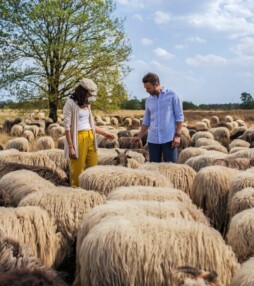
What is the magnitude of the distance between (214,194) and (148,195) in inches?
70.4

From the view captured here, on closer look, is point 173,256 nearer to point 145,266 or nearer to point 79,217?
point 145,266

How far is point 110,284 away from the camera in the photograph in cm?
316

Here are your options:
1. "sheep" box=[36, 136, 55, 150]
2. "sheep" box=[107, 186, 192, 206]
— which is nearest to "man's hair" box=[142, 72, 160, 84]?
"sheep" box=[107, 186, 192, 206]

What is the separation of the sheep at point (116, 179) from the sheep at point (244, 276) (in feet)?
8.51

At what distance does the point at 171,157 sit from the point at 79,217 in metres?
2.81

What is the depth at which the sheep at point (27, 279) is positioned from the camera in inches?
104

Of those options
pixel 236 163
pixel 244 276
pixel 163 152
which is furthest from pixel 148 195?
pixel 236 163

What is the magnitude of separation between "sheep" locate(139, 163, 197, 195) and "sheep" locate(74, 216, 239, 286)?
2965mm

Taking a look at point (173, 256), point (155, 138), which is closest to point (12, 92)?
point (155, 138)

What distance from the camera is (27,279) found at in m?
2.68

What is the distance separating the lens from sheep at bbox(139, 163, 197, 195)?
21.0ft

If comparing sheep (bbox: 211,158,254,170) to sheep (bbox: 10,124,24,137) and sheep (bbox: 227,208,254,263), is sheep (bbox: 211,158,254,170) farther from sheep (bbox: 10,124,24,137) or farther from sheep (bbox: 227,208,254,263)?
sheep (bbox: 10,124,24,137)

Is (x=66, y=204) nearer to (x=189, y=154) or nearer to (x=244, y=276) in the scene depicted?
(x=244, y=276)

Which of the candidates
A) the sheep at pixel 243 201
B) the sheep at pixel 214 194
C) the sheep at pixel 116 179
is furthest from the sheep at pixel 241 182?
the sheep at pixel 116 179
